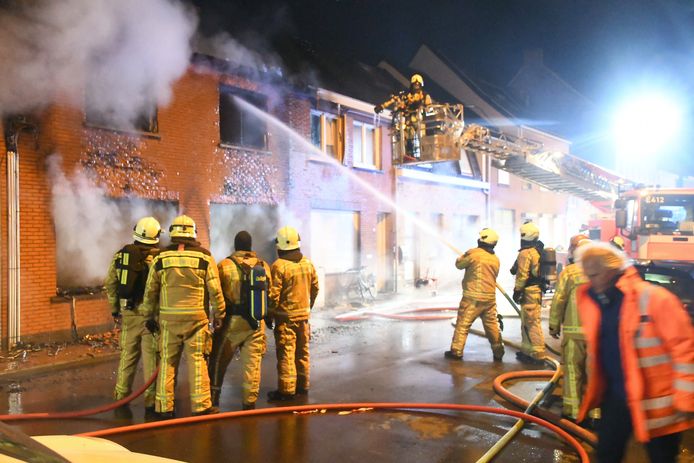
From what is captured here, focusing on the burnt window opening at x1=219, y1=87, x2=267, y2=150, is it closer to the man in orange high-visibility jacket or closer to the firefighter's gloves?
the firefighter's gloves

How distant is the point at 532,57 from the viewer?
28906 millimetres

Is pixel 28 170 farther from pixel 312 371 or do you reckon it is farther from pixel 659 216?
pixel 659 216

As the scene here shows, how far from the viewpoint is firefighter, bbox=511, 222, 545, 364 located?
713 centimetres

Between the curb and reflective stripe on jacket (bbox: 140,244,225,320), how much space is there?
9.59 ft

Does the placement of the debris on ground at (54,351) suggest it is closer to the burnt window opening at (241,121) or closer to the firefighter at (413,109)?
the burnt window opening at (241,121)

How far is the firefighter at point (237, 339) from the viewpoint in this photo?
17.4 ft

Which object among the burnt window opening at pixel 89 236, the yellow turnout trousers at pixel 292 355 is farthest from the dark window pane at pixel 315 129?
the yellow turnout trousers at pixel 292 355

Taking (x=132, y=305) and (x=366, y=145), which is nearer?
(x=132, y=305)

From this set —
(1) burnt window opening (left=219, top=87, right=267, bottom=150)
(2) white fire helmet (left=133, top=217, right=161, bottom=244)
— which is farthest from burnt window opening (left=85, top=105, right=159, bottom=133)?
(2) white fire helmet (left=133, top=217, right=161, bottom=244)

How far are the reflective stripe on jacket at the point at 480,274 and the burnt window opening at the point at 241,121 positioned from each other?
6.21 metres

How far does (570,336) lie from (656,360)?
233 cm

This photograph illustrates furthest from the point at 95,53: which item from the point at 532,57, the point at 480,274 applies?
the point at 532,57

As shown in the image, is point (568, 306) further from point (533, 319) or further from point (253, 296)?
point (253, 296)

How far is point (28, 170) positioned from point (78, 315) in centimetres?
243
